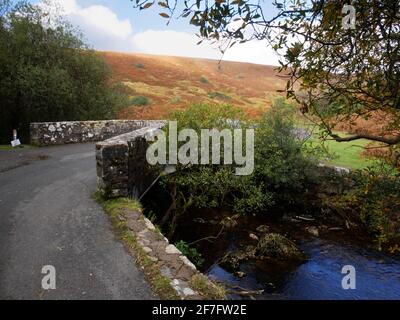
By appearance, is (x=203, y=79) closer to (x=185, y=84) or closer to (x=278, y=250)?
(x=185, y=84)

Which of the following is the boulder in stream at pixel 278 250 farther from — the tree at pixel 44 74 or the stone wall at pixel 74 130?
the tree at pixel 44 74

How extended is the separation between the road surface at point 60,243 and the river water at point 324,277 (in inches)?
124

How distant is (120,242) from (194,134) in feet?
16.7

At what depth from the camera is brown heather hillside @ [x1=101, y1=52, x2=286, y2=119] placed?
3372cm

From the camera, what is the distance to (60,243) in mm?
7031

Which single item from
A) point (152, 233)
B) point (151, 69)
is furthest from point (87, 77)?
point (151, 69)

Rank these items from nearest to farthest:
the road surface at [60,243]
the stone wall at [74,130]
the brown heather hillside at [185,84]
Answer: the road surface at [60,243], the stone wall at [74,130], the brown heather hillside at [185,84]

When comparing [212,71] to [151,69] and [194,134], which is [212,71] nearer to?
[151,69]

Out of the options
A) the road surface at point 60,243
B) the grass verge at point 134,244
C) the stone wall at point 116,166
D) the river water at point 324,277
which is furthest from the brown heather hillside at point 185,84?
the grass verge at point 134,244

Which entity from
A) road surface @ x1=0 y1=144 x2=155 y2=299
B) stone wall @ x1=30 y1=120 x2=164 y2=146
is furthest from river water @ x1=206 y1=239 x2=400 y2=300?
stone wall @ x1=30 y1=120 x2=164 y2=146

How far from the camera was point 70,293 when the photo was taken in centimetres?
543

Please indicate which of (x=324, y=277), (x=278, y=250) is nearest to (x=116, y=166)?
(x=278, y=250)

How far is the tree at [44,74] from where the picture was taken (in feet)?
60.2
